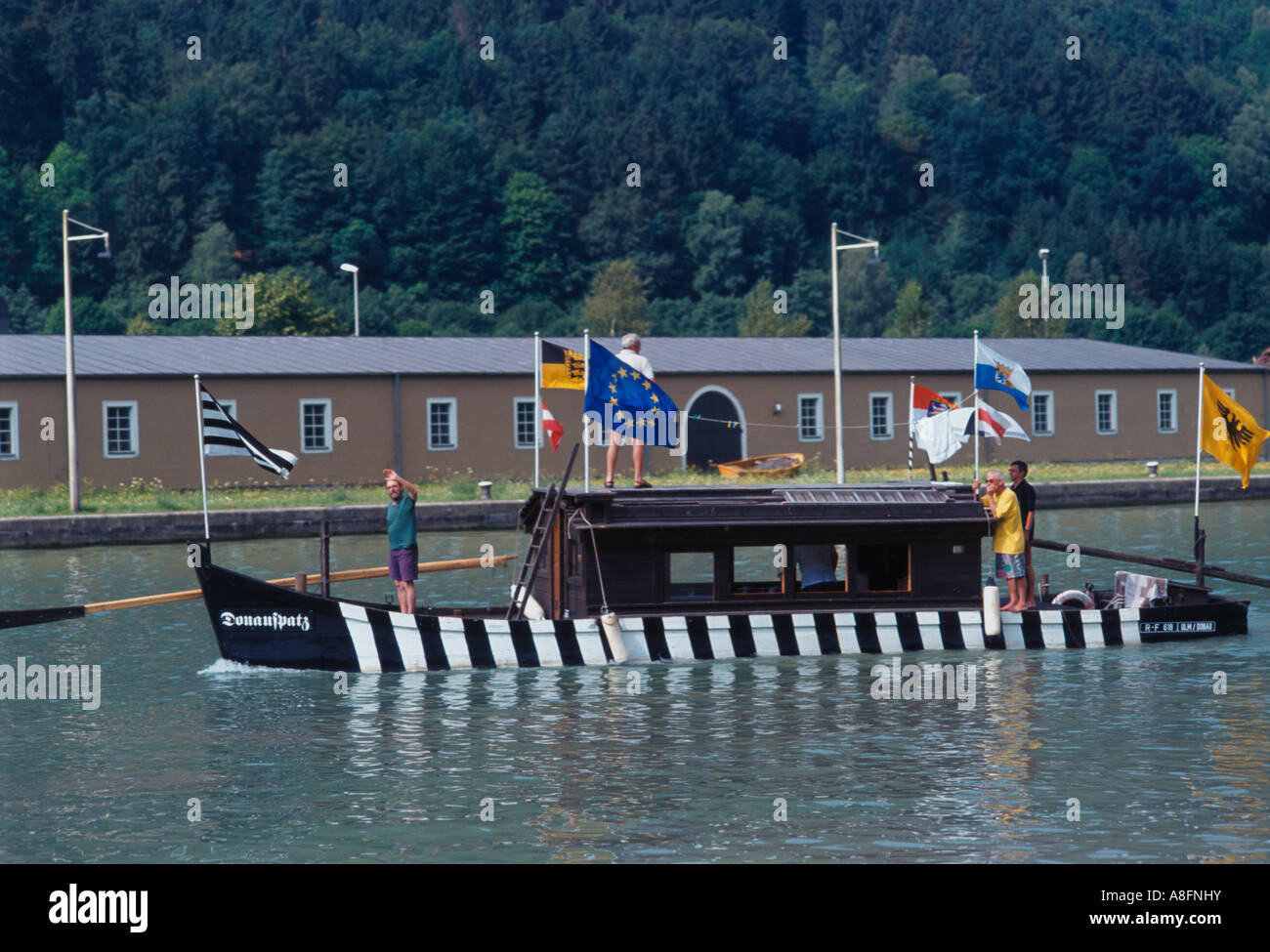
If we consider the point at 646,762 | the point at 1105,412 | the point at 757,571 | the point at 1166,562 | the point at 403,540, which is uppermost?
the point at 1105,412

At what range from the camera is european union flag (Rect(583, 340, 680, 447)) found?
21.8 meters

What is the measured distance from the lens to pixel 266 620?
21.3m

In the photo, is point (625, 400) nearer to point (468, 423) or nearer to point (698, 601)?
point (698, 601)

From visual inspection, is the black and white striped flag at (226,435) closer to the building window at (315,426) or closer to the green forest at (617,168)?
the building window at (315,426)

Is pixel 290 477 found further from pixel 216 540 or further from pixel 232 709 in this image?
pixel 232 709

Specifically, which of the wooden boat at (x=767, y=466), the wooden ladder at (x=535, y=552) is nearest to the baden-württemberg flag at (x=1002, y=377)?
the wooden ladder at (x=535, y=552)

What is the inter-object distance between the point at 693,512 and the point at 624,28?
137666mm

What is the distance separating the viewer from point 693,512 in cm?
2214

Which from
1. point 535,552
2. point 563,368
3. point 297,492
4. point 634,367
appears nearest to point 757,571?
point 563,368

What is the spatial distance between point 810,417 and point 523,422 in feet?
31.9

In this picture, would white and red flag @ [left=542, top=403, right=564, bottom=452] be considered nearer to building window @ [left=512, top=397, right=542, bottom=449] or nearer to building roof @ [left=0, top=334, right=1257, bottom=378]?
building roof @ [left=0, top=334, right=1257, bottom=378]

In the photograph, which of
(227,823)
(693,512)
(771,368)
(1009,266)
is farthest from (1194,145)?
(227,823)
